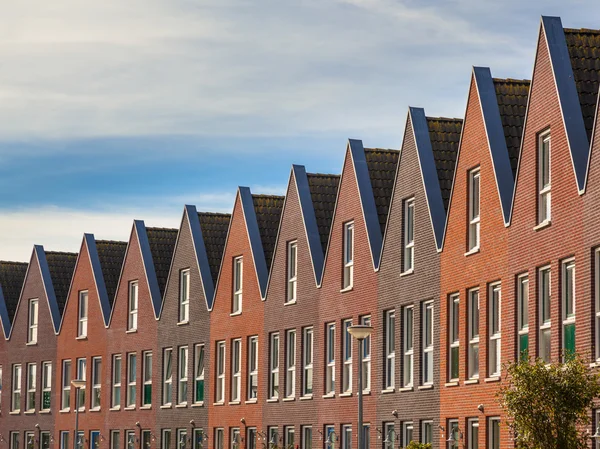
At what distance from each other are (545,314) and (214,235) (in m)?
24.9

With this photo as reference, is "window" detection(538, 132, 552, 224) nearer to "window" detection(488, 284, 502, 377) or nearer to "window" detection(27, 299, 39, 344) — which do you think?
"window" detection(488, 284, 502, 377)

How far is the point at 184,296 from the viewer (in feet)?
173

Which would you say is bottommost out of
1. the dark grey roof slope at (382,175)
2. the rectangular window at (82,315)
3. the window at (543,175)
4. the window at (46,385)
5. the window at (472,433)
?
the window at (472,433)

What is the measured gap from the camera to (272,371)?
150 feet

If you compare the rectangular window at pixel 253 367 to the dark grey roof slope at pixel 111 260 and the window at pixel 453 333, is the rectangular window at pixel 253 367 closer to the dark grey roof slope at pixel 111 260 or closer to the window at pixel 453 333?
the window at pixel 453 333

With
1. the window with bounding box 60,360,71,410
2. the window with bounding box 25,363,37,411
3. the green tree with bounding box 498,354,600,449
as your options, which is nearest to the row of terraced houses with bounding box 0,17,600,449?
the window with bounding box 60,360,71,410

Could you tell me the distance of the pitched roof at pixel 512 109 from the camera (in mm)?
33375

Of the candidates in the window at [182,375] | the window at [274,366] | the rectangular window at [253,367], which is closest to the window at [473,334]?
the window at [274,366]

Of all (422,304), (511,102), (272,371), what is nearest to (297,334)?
(272,371)

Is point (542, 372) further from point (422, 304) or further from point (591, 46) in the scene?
point (422, 304)

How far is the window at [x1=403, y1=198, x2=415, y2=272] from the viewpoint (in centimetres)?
3753

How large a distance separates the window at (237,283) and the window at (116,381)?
32.3 feet

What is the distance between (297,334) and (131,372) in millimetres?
13609

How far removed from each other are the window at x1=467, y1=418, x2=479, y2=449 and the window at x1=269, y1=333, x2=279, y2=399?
1261 centimetres
